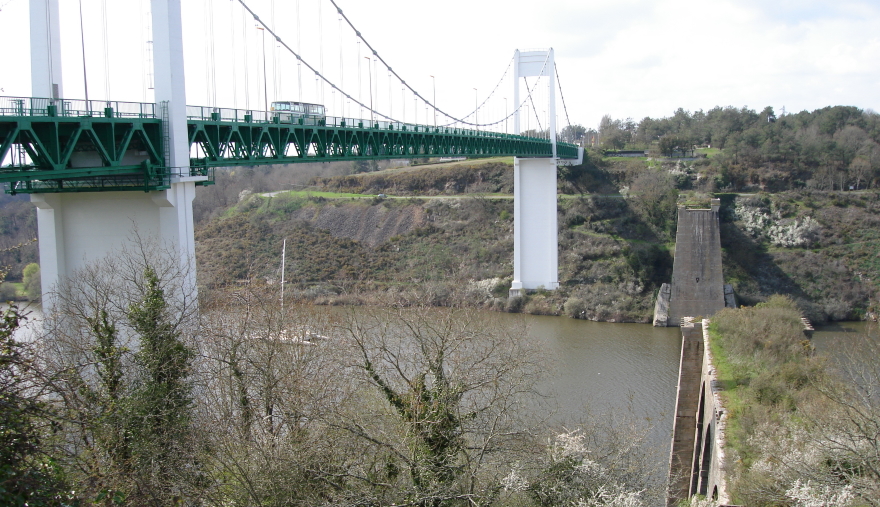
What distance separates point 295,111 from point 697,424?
8.59 m

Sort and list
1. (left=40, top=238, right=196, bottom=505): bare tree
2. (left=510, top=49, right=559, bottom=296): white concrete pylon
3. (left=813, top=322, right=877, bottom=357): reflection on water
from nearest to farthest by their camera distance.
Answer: (left=40, top=238, right=196, bottom=505): bare tree < (left=813, top=322, right=877, bottom=357): reflection on water < (left=510, top=49, right=559, bottom=296): white concrete pylon

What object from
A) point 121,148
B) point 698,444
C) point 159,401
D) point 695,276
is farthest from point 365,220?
point 159,401

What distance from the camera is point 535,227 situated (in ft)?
78.9

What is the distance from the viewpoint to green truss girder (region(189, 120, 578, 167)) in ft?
31.3

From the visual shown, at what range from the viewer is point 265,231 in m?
27.8

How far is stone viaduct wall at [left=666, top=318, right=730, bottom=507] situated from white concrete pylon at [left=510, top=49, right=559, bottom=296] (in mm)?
9913

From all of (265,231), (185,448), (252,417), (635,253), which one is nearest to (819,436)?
(252,417)

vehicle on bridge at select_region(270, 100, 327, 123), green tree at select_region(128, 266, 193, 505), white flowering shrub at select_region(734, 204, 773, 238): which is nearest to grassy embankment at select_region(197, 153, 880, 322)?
white flowering shrub at select_region(734, 204, 773, 238)

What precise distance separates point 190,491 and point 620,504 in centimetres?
315

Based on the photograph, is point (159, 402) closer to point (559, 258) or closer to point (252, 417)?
point (252, 417)

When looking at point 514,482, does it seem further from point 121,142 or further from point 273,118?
point 273,118

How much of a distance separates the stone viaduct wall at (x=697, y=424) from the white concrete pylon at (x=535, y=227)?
9913mm

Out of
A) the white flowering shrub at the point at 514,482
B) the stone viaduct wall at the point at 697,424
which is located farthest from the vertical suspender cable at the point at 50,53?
the stone viaduct wall at the point at 697,424

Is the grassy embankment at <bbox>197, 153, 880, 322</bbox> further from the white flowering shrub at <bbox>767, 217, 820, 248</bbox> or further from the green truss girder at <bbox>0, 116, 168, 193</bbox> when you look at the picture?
the green truss girder at <bbox>0, 116, 168, 193</bbox>
